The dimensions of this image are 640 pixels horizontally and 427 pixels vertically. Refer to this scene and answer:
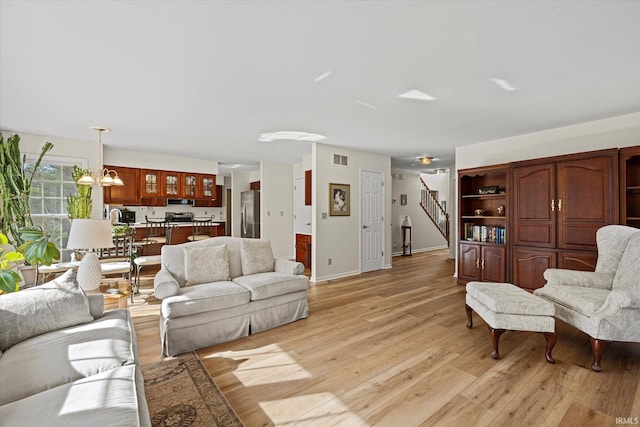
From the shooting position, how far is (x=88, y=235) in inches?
108

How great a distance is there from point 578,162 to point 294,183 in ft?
17.6

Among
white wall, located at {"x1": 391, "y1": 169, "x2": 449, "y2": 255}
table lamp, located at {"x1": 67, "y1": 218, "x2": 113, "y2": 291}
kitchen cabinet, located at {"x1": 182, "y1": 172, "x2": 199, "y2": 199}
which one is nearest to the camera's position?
table lamp, located at {"x1": 67, "y1": 218, "x2": 113, "y2": 291}

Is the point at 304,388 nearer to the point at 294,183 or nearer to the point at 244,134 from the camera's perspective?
the point at 244,134

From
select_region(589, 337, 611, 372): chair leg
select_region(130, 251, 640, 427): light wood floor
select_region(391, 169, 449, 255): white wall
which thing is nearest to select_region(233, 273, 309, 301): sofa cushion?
select_region(130, 251, 640, 427): light wood floor

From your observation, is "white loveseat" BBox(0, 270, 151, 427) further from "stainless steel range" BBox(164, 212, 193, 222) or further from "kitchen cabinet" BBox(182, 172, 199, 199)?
"stainless steel range" BBox(164, 212, 193, 222)

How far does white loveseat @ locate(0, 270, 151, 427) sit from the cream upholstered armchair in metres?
3.14

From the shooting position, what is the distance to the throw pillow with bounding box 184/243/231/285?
3158mm

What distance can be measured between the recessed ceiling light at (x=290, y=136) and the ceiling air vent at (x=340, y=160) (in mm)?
630

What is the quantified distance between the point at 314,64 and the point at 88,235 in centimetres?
254

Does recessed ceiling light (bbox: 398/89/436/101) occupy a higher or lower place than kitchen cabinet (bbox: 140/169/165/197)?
higher

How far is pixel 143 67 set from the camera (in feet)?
8.10

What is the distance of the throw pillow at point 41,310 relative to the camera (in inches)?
72.9

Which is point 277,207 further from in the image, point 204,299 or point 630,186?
point 630,186

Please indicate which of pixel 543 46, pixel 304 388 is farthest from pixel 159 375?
pixel 543 46
